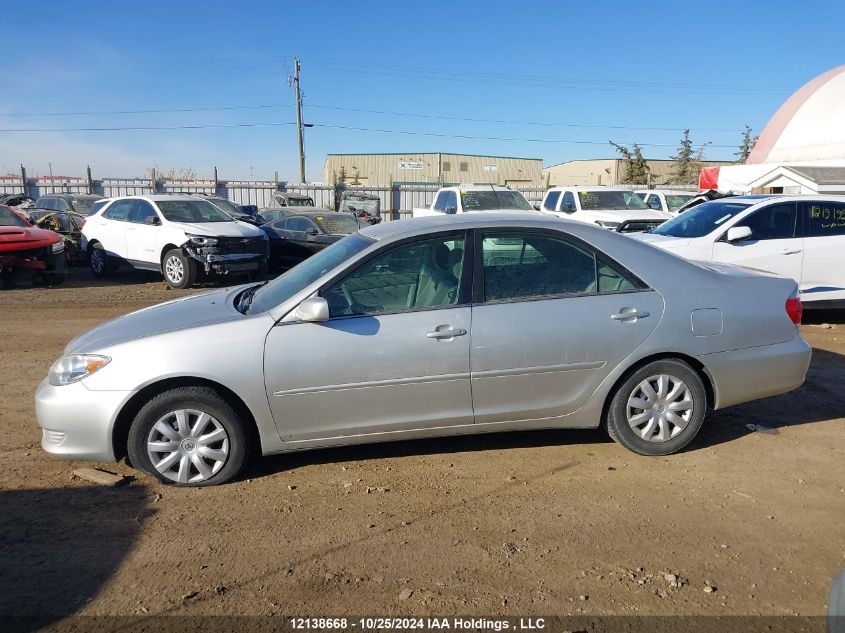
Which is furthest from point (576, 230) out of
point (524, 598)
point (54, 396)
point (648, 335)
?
point (54, 396)

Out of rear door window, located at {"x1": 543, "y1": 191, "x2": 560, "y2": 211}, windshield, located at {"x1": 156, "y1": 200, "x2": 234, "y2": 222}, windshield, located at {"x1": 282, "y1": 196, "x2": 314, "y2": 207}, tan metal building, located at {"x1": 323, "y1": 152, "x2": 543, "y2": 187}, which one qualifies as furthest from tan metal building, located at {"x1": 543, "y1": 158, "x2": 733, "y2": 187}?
windshield, located at {"x1": 156, "y1": 200, "x2": 234, "y2": 222}

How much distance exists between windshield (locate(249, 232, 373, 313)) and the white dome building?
17.1 metres

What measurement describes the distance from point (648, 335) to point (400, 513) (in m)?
1.95

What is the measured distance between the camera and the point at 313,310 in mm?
3896

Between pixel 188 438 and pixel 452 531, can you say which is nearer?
pixel 452 531

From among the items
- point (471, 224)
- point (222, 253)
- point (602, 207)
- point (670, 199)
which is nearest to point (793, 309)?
point (471, 224)

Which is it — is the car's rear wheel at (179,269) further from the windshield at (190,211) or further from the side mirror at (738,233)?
the side mirror at (738,233)

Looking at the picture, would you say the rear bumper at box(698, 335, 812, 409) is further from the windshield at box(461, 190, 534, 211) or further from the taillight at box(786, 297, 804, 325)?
the windshield at box(461, 190, 534, 211)

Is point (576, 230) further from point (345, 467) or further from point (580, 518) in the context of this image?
point (345, 467)

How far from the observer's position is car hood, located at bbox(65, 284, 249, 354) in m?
4.07

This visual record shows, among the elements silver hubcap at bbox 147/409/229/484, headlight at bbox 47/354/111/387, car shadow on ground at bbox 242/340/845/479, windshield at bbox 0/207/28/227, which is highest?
windshield at bbox 0/207/28/227

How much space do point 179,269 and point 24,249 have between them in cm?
268

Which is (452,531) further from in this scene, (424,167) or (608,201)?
(424,167)

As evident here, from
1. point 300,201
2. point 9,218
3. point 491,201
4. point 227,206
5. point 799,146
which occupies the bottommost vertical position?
point 9,218
